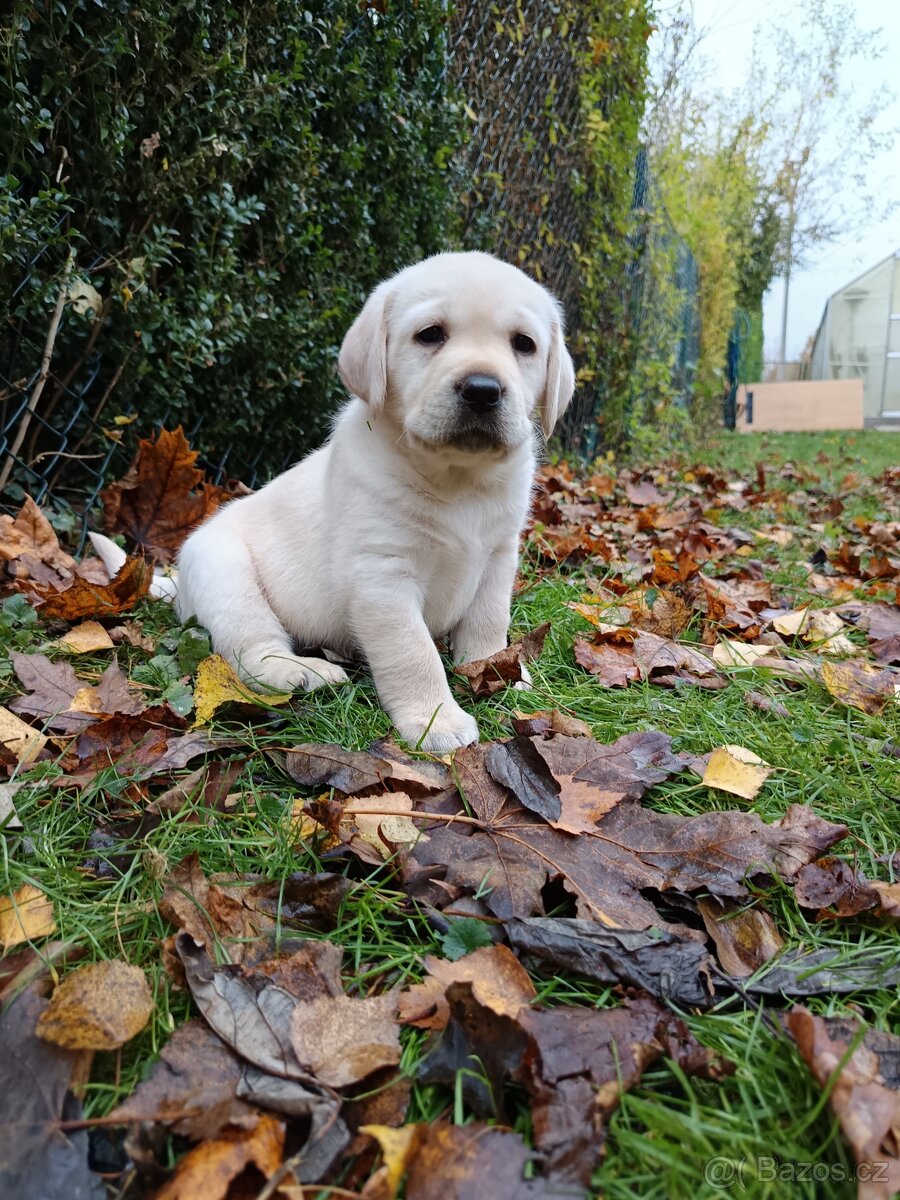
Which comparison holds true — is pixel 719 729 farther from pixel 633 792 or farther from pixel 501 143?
pixel 501 143

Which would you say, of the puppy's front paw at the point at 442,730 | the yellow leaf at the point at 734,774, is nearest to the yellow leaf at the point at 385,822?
the puppy's front paw at the point at 442,730

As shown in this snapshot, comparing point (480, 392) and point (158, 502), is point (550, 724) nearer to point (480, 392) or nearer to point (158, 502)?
point (480, 392)

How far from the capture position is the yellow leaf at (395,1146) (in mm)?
850

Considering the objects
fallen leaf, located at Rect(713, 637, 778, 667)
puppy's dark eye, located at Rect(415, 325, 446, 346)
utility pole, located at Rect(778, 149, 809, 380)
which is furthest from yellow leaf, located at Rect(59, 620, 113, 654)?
utility pole, located at Rect(778, 149, 809, 380)

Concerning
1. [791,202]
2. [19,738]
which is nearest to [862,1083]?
[19,738]

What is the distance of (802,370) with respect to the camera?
95.8 ft

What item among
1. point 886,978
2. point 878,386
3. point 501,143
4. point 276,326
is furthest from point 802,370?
point 886,978

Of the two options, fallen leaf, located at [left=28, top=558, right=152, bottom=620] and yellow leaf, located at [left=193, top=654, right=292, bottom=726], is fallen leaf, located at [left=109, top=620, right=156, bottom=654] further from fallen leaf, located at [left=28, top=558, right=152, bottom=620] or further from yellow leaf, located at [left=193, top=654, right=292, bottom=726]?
yellow leaf, located at [left=193, top=654, right=292, bottom=726]

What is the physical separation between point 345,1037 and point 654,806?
0.85 metres

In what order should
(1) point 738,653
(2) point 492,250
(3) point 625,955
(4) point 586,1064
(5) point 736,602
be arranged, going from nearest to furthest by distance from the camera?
(4) point 586,1064
(3) point 625,955
(1) point 738,653
(5) point 736,602
(2) point 492,250

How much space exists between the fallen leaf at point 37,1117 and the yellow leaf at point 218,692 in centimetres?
87

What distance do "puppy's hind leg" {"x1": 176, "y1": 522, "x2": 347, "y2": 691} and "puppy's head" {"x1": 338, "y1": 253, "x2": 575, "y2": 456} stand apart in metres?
0.66

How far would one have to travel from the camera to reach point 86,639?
2297mm

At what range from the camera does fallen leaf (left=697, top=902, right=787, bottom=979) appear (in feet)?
4.03
